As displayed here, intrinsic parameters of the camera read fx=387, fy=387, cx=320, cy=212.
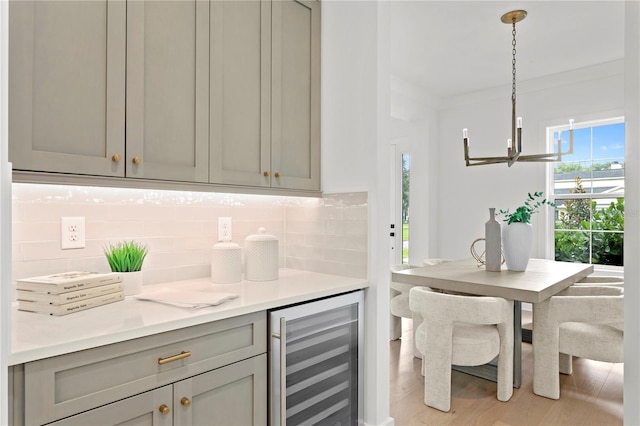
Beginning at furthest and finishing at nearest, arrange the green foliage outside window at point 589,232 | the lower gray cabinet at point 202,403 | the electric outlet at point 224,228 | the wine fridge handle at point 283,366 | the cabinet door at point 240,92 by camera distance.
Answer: the green foliage outside window at point 589,232 < the electric outlet at point 224,228 < the cabinet door at point 240,92 < the wine fridge handle at point 283,366 < the lower gray cabinet at point 202,403

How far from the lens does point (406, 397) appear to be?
254 cm

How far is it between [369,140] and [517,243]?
1841mm

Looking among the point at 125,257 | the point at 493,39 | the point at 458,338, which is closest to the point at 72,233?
the point at 125,257

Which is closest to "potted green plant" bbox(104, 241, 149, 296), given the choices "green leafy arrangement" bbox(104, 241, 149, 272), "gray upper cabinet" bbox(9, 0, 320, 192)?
"green leafy arrangement" bbox(104, 241, 149, 272)

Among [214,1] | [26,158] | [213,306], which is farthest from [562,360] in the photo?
[26,158]

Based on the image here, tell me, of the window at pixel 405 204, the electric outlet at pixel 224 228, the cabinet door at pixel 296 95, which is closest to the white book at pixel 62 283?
the electric outlet at pixel 224 228

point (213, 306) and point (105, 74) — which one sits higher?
point (105, 74)

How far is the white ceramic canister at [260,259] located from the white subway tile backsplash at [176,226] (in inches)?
9.7

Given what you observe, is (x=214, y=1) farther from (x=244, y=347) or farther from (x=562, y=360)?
(x=562, y=360)

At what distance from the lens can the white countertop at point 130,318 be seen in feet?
3.29

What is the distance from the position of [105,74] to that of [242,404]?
4.20 feet

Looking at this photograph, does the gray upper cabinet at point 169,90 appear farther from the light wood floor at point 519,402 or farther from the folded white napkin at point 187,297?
the light wood floor at point 519,402

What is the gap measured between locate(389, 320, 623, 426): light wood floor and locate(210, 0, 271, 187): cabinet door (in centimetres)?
171

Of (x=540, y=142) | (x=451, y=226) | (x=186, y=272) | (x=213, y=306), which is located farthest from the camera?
(x=451, y=226)
